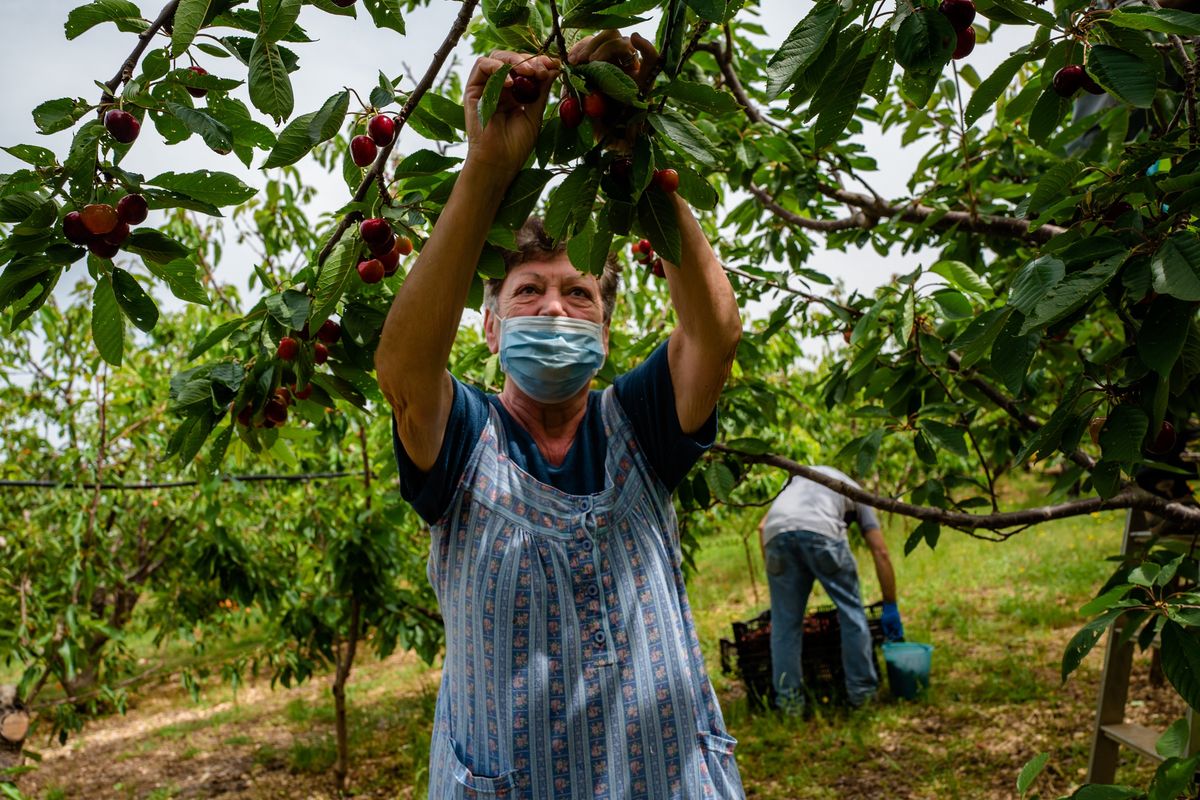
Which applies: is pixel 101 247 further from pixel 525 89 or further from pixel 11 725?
pixel 11 725

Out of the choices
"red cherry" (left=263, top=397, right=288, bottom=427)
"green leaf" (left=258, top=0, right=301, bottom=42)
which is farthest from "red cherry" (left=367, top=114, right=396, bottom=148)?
"red cherry" (left=263, top=397, right=288, bottom=427)

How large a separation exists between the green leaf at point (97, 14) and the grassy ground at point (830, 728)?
392cm

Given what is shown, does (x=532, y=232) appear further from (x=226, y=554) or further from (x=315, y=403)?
(x=226, y=554)

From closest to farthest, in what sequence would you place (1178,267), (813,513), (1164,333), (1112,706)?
1. (1178,267)
2. (1164,333)
3. (1112,706)
4. (813,513)

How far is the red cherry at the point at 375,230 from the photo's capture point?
122 centimetres

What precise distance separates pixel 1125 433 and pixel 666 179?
0.83 m

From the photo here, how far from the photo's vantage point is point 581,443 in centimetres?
172

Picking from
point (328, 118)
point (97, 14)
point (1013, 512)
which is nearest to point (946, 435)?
point (1013, 512)

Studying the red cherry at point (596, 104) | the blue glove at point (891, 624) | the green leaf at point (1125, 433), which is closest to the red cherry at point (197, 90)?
the red cherry at point (596, 104)

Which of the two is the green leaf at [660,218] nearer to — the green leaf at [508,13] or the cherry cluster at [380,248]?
the green leaf at [508,13]

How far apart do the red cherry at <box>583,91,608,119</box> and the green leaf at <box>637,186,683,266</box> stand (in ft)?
0.41

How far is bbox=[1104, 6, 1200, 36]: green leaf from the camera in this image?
93cm

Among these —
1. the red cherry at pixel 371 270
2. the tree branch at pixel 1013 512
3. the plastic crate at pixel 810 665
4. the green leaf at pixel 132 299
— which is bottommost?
the plastic crate at pixel 810 665

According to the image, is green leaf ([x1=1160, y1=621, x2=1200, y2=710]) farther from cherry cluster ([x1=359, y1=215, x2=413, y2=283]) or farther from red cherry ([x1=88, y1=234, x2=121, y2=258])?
red cherry ([x1=88, y1=234, x2=121, y2=258])
